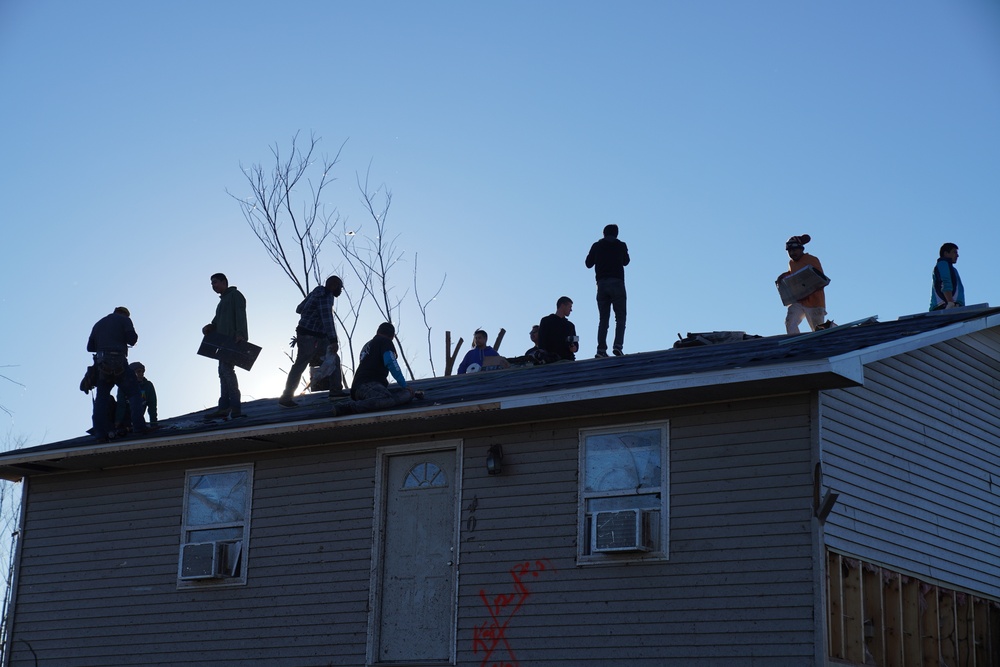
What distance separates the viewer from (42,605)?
18.1 m

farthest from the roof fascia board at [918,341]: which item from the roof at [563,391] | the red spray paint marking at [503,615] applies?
the red spray paint marking at [503,615]

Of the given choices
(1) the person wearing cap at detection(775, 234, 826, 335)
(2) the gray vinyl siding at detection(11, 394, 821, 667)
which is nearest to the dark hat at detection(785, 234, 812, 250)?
(1) the person wearing cap at detection(775, 234, 826, 335)

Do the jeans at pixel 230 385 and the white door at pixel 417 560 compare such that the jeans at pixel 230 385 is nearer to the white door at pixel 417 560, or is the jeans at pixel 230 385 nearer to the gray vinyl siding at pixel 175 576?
the gray vinyl siding at pixel 175 576

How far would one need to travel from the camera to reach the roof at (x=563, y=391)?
42.1 ft

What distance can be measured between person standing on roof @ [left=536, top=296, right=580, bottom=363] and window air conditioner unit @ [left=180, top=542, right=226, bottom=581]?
15.9 feet

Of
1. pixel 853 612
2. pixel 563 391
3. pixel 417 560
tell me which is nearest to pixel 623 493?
pixel 563 391

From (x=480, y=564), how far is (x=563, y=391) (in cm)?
222

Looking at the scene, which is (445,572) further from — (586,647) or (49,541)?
(49,541)

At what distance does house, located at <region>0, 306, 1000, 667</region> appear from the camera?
12.9 m

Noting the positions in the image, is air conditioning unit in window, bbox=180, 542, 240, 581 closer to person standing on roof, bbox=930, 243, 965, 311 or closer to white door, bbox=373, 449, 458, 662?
white door, bbox=373, 449, 458, 662

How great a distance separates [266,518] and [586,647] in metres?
4.73

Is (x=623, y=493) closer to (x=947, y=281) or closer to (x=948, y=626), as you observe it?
(x=948, y=626)

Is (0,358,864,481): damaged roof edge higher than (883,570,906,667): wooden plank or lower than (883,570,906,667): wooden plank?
higher

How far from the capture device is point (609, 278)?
60.7ft
